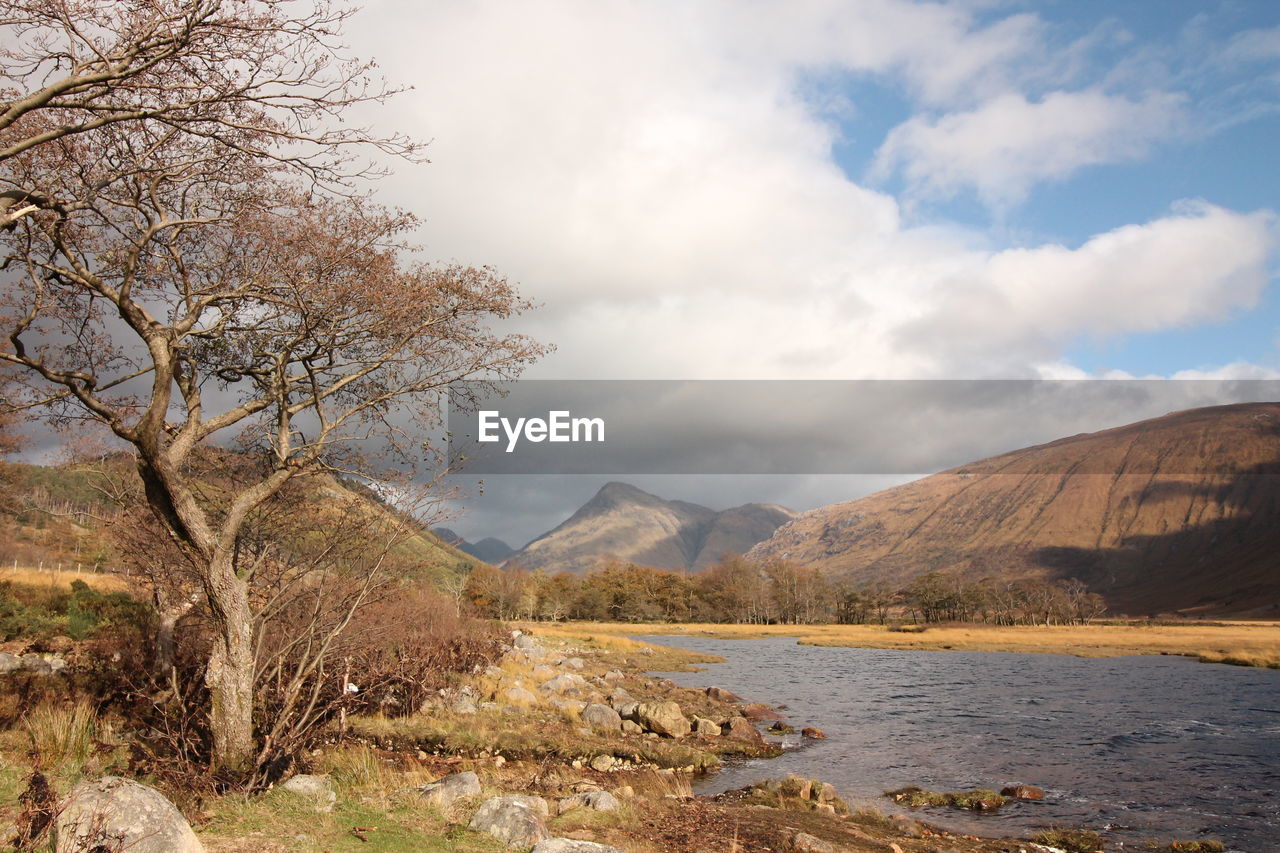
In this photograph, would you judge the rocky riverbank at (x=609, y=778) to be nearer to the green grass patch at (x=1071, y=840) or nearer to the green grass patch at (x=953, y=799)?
the green grass patch at (x=1071, y=840)

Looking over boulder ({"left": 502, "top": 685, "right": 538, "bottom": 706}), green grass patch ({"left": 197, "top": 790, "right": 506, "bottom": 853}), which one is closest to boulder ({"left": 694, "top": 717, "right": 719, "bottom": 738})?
boulder ({"left": 502, "top": 685, "right": 538, "bottom": 706})

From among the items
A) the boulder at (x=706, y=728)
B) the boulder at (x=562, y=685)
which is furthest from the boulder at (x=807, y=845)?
the boulder at (x=562, y=685)

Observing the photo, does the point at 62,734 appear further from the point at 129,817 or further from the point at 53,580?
the point at 53,580

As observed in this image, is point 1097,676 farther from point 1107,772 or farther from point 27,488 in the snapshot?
point 27,488

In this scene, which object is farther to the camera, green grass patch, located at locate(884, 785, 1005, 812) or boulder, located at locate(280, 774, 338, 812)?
green grass patch, located at locate(884, 785, 1005, 812)

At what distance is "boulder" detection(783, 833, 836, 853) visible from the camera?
11.6 metres

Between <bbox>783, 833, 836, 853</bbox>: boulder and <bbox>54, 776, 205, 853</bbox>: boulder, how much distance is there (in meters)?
8.46

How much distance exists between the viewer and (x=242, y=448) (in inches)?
488

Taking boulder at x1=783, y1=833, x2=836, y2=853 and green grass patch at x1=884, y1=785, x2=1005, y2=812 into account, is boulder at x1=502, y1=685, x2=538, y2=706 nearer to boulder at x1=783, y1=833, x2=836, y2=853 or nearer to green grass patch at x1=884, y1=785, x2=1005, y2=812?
green grass patch at x1=884, y1=785, x2=1005, y2=812

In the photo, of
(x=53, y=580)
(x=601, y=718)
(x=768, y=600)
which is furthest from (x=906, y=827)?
(x=768, y=600)

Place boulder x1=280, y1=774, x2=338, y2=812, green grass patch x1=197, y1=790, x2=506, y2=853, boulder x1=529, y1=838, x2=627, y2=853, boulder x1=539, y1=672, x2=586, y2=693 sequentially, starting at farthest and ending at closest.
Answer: boulder x1=539, y1=672, x2=586, y2=693
boulder x1=280, y1=774, x2=338, y2=812
boulder x1=529, y1=838, x2=627, y2=853
green grass patch x1=197, y1=790, x2=506, y2=853

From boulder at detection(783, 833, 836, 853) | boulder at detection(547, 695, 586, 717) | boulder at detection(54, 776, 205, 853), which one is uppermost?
boulder at detection(54, 776, 205, 853)

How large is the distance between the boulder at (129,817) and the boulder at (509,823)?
3.40 m

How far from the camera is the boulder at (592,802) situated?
12133 mm
